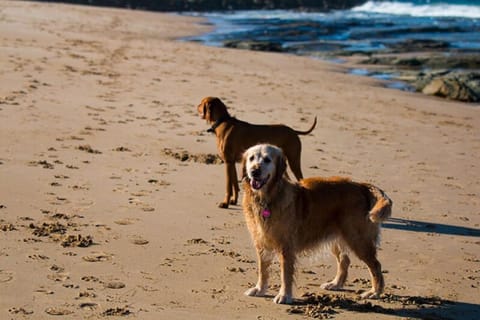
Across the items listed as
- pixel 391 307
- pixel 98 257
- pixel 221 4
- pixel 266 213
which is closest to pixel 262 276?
pixel 266 213

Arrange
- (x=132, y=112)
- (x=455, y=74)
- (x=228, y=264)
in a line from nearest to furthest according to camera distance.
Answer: (x=228, y=264)
(x=132, y=112)
(x=455, y=74)

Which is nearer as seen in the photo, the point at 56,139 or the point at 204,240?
the point at 204,240

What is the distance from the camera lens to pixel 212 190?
920cm

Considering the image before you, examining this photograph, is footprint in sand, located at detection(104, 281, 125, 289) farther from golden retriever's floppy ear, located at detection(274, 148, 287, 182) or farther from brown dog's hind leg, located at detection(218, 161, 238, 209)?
brown dog's hind leg, located at detection(218, 161, 238, 209)

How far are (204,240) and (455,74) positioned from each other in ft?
52.1

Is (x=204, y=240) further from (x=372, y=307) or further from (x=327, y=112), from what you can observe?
(x=327, y=112)

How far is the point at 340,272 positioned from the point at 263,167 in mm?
1248

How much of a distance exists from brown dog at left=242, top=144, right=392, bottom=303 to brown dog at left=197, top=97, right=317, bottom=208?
2.65 m

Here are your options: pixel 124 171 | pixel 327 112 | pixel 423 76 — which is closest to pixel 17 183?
pixel 124 171

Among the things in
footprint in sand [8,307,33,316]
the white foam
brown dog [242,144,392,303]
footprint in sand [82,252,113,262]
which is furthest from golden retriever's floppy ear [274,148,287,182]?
the white foam

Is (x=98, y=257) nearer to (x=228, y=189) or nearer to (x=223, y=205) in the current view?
(x=223, y=205)

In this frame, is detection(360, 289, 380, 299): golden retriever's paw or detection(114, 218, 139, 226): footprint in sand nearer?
detection(360, 289, 380, 299): golden retriever's paw

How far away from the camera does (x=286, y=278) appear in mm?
5887

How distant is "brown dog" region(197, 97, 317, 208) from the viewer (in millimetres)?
8812
